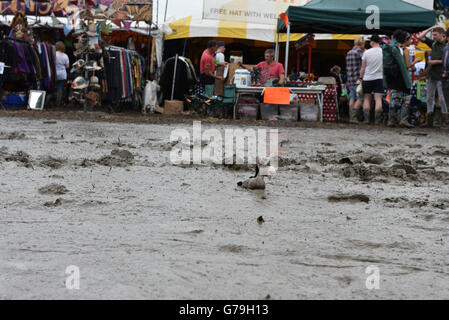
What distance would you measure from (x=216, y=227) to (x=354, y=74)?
9.56 m

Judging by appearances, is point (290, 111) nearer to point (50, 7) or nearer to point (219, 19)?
point (219, 19)

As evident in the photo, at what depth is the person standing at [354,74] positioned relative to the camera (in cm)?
1196

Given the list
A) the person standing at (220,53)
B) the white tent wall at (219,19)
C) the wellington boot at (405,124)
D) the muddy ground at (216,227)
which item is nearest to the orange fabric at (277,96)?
the person standing at (220,53)

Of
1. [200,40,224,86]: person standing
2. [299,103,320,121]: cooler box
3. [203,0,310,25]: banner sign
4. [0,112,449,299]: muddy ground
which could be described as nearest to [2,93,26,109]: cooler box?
[200,40,224,86]: person standing

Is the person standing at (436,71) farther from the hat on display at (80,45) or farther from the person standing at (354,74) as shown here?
the hat on display at (80,45)

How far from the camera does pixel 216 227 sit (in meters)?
3.13

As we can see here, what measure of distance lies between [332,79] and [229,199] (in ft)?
32.4

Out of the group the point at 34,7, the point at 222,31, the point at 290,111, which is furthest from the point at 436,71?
the point at 34,7

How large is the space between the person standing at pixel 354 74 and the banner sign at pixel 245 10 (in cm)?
410

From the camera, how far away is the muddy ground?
7.30 feet

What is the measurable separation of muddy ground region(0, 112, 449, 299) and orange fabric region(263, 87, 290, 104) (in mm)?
5815

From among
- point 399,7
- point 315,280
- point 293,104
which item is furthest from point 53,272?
point 399,7

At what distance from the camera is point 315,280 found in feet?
7.54

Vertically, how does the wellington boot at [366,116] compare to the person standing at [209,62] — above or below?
below
